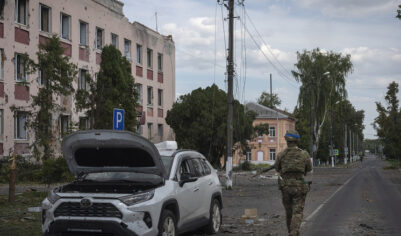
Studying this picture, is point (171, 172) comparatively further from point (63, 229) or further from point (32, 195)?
point (32, 195)

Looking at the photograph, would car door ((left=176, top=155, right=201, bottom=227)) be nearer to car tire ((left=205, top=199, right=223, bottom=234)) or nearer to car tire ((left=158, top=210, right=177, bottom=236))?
car tire ((left=158, top=210, right=177, bottom=236))

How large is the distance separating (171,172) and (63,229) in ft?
6.44

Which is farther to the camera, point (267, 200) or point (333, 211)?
point (267, 200)

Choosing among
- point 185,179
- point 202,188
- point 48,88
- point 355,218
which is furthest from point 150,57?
point 185,179

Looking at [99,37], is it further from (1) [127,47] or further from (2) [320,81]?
(2) [320,81]

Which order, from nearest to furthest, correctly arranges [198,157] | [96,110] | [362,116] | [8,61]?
[198,157], [96,110], [8,61], [362,116]

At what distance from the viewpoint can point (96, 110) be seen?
19531 mm

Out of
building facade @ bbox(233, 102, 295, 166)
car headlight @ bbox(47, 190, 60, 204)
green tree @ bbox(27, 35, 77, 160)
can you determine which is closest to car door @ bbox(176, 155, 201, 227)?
car headlight @ bbox(47, 190, 60, 204)

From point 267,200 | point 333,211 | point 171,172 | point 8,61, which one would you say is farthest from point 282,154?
point 8,61

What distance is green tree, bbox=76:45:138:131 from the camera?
19.5m

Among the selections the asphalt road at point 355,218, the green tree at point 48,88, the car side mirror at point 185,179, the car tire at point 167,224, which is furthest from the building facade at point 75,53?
the car tire at point 167,224

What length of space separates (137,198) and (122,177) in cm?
144

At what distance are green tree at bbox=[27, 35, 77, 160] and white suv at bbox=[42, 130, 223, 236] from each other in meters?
8.58

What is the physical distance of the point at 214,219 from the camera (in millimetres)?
10719
